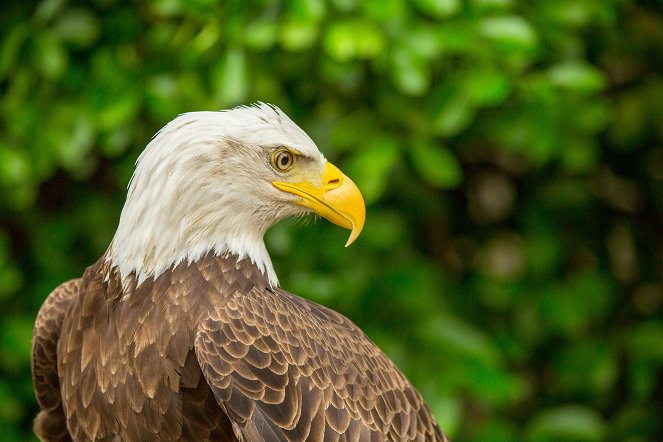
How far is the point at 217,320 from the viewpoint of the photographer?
256cm

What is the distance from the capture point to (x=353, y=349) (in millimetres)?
2836

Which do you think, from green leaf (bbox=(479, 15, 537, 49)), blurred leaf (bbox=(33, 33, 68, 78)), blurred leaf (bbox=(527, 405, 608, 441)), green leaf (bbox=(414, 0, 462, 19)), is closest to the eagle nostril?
green leaf (bbox=(414, 0, 462, 19))

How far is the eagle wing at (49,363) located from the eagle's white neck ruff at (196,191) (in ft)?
1.22

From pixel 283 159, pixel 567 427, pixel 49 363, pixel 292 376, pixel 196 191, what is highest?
pixel 283 159

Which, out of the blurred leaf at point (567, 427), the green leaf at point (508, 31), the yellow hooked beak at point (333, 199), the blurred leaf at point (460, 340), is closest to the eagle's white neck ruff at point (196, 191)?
the yellow hooked beak at point (333, 199)

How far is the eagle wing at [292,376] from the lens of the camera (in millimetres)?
2492

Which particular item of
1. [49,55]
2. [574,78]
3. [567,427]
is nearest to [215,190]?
[49,55]

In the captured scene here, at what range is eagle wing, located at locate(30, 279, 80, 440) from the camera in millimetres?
3018

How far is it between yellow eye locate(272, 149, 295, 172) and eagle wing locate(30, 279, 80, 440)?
0.66 metres

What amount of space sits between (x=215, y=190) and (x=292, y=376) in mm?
485

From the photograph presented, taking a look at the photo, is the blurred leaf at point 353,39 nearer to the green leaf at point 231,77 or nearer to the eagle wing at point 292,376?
the green leaf at point 231,77

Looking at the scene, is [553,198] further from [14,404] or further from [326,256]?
[14,404]

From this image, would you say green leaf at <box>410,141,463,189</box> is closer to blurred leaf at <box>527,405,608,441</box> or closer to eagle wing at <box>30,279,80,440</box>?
blurred leaf at <box>527,405,608,441</box>

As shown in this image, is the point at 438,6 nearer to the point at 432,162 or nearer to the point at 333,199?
the point at 432,162
